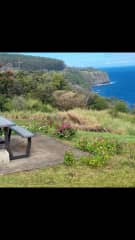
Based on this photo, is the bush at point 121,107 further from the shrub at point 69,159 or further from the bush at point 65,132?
the shrub at point 69,159

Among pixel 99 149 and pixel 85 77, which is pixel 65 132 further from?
pixel 85 77

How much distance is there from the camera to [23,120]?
34.8 ft

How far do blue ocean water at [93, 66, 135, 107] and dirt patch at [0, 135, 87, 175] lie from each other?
7904 millimetres

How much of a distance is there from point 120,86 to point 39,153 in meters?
9.81

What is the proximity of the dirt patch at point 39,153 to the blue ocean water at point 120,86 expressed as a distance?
25.9 feet

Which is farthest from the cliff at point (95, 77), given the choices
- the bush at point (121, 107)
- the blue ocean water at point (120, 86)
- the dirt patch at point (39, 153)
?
the dirt patch at point (39, 153)

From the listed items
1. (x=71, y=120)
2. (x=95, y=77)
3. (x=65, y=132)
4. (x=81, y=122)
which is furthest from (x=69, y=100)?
(x=65, y=132)

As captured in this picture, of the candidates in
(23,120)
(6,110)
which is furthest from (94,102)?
(23,120)

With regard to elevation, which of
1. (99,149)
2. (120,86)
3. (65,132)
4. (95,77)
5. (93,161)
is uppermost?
A: (95,77)

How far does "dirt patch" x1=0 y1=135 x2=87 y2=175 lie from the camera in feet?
20.6

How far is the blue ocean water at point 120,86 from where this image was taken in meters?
15.6

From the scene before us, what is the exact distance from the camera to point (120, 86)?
1627 cm

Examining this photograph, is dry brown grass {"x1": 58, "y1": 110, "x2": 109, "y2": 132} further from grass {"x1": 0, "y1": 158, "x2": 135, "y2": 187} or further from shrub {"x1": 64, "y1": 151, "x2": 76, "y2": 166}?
grass {"x1": 0, "y1": 158, "x2": 135, "y2": 187}
